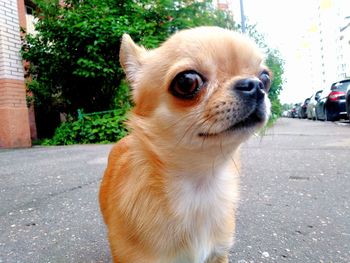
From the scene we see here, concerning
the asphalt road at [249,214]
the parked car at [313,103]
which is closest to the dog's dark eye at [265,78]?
the asphalt road at [249,214]

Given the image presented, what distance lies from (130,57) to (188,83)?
570mm

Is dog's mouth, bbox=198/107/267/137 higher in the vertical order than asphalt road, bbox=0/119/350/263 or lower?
higher

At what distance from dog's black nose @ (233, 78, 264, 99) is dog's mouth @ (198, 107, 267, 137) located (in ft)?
0.24

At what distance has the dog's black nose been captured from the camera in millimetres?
1198

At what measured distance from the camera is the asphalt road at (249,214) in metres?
1.71

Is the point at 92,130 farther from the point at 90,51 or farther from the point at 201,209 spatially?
the point at 201,209

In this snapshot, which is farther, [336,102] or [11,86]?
[336,102]

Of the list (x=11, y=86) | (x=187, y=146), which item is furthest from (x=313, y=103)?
(x=187, y=146)

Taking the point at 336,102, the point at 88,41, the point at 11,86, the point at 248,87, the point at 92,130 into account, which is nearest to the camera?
the point at 248,87

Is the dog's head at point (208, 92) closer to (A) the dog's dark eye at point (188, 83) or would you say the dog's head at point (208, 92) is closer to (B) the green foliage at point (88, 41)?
(A) the dog's dark eye at point (188, 83)

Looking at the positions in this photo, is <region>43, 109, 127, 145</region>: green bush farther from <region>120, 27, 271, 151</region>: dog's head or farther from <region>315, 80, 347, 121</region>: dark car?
<region>315, 80, 347, 121</region>: dark car

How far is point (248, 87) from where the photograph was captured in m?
1.20

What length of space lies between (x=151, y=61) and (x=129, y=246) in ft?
2.79

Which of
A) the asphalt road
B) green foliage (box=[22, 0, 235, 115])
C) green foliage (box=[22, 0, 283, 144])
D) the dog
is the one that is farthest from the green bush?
the dog
